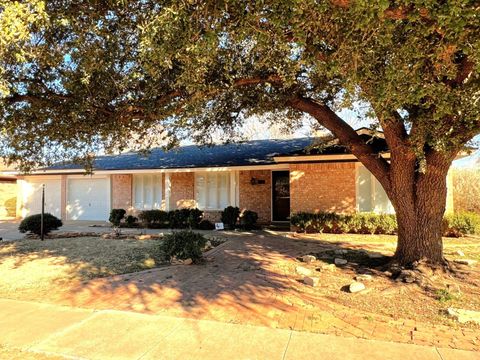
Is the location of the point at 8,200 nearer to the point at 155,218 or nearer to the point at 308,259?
the point at 155,218

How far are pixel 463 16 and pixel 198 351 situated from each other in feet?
16.2

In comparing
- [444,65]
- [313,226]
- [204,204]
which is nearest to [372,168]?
[444,65]

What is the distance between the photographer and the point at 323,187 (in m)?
14.6

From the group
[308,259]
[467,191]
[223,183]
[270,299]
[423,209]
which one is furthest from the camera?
[467,191]

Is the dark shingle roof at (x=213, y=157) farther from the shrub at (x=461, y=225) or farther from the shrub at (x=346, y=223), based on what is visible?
the shrub at (x=461, y=225)

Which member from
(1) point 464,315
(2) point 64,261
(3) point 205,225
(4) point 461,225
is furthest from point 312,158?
(1) point 464,315

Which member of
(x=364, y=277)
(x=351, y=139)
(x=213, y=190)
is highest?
(x=351, y=139)

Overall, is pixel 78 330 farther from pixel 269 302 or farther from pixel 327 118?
pixel 327 118

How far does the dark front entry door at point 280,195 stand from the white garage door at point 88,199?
358 inches

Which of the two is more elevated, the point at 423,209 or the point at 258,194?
the point at 258,194

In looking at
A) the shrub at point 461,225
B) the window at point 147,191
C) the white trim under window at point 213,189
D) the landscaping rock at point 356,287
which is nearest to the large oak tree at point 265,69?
the landscaping rock at point 356,287

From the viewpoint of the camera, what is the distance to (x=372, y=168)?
8430 millimetres

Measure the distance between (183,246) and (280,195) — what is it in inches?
373

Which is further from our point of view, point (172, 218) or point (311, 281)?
point (172, 218)
